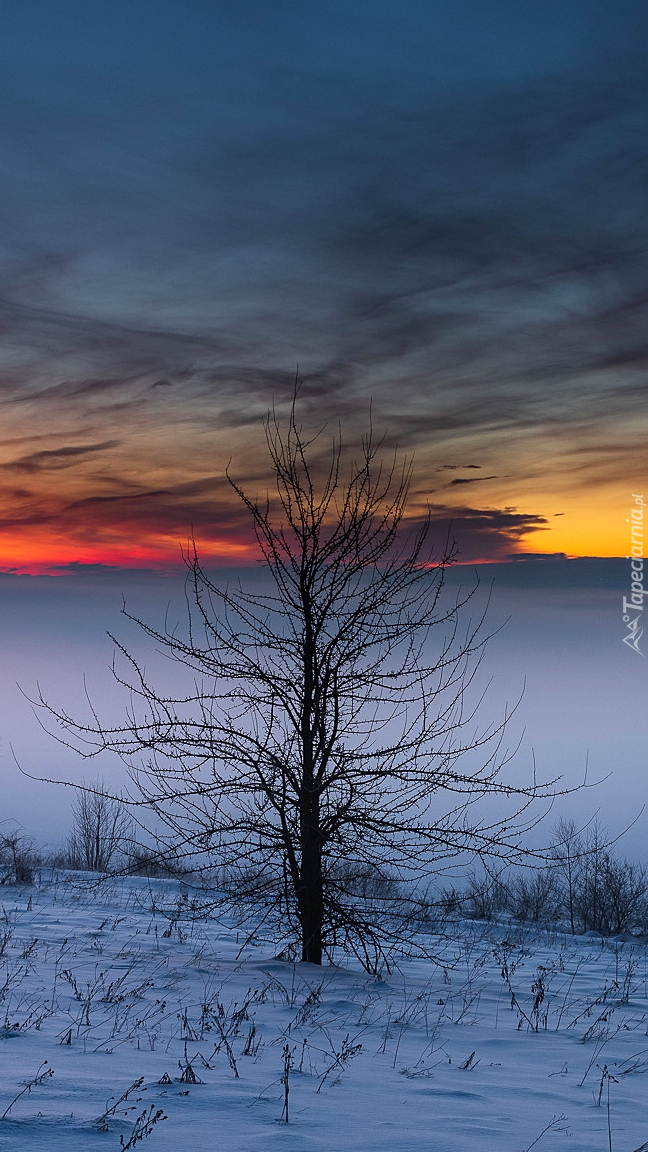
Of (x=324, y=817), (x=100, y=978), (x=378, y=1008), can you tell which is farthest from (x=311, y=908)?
(x=100, y=978)

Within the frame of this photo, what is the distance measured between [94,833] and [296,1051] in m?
22.4

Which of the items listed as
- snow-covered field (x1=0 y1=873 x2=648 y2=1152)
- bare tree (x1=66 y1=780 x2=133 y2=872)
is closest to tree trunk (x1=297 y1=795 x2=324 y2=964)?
snow-covered field (x1=0 y1=873 x2=648 y2=1152)

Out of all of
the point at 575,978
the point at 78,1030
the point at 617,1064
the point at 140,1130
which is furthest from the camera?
the point at 575,978

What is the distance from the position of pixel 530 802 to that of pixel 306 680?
257 centimetres

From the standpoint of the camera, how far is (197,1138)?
13.0ft

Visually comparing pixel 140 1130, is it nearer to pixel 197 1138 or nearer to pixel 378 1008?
pixel 197 1138

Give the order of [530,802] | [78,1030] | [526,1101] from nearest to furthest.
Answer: [526,1101]
[78,1030]
[530,802]

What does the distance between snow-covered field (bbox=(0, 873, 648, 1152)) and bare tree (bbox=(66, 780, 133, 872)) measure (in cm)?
1052

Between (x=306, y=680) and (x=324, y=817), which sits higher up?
(x=306, y=680)

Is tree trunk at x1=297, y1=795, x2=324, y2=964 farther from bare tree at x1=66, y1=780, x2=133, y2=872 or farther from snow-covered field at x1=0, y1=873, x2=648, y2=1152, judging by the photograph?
bare tree at x1=66, y1=780, x2=133, y2=872

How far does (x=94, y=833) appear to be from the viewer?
1056 inches

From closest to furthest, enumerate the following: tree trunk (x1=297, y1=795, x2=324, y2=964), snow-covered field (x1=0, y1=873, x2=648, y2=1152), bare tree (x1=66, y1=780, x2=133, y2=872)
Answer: snow-covered field (x1=0, y1=873, x2=648, y2=1152)
tree trunk (x1=297, y1=795, x2=324, y2=964)
bare tree (x1=66, y1=780, x2=133, y2=872)

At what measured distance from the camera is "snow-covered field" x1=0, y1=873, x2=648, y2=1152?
4184 mm

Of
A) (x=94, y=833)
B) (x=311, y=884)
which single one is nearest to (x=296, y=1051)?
(x=311, y=884)
